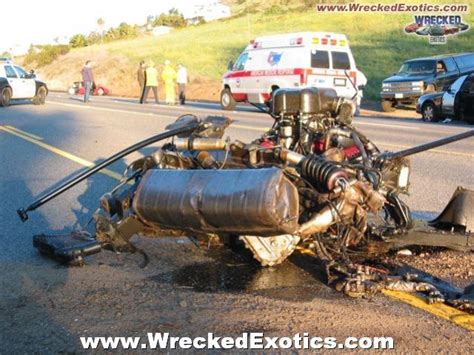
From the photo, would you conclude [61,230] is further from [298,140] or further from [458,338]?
[458,338]

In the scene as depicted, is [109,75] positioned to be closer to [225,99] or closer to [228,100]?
[225,99]

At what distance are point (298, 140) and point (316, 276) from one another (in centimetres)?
123

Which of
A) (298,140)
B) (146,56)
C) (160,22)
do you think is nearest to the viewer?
(298,140)

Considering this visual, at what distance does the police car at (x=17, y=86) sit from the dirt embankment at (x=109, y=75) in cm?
1207

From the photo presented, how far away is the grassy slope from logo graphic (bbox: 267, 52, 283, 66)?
10531 mm

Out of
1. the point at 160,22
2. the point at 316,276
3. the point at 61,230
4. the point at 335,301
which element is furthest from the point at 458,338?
the point at 160,22

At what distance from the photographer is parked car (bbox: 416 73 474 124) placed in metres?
18.2

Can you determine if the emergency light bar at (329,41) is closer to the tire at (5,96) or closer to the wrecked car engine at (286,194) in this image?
the tire at (5,96)

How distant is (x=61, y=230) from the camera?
6.05 meters

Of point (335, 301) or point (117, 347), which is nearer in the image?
point (117, 347)

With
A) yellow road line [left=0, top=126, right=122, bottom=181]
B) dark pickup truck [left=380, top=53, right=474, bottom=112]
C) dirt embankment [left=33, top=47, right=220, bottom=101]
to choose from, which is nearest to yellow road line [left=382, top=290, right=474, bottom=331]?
yellow road line [left=0, top=126, right=122, bottom=181]

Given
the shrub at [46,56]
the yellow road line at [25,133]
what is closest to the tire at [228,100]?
the yellow road line at [25,133]

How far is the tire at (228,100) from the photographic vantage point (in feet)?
80.6

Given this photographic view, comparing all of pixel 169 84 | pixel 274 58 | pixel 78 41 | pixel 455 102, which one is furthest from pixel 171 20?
pixel 455 102
